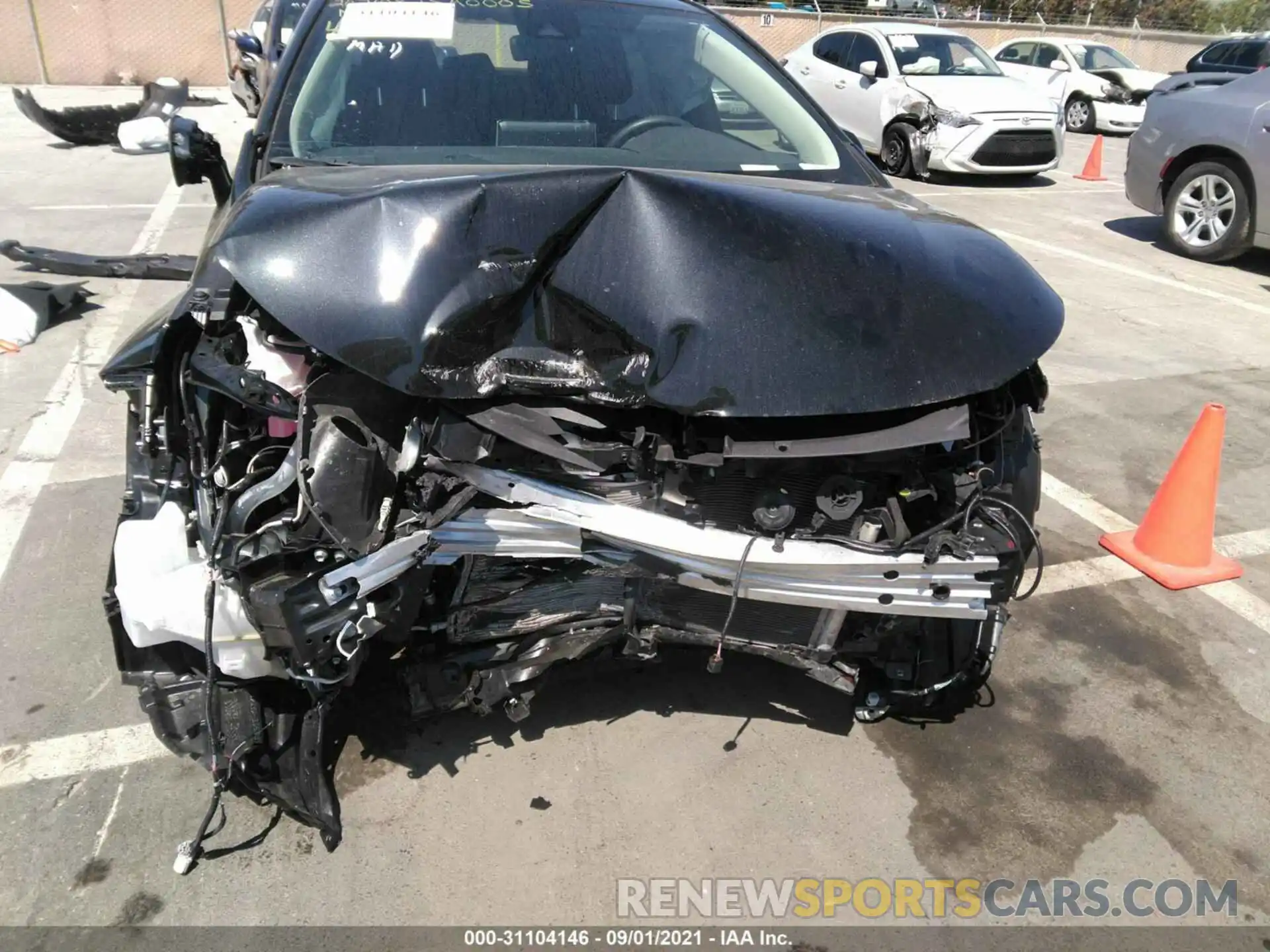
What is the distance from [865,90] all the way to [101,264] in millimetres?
8983

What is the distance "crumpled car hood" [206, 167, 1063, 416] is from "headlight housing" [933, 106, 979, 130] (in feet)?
31.0

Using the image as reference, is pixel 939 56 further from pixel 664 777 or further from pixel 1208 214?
pixel 664 777

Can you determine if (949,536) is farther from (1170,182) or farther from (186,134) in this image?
(1170,182)

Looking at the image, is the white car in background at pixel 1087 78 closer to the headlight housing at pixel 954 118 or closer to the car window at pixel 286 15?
the headlight housing at pixel 954 118

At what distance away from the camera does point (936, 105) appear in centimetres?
1060

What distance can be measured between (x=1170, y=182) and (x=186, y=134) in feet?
27.3

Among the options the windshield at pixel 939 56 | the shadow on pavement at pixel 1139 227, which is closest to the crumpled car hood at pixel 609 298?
the shadow on pavement at pixel 1139 227

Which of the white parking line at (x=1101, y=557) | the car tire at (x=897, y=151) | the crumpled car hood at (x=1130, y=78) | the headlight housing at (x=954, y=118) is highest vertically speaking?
the crumpled car hood at (x=1130, y=78)

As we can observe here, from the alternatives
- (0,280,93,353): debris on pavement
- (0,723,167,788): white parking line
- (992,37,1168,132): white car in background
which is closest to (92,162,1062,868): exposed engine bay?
(0,723,167,788): white parking line

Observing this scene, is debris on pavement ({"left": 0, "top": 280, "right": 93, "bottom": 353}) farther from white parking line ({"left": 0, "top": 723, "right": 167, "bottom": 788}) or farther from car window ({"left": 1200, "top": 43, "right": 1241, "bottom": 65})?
car window ({"left": 1200, "top": 43, "right": 1241, "bottom": 65})

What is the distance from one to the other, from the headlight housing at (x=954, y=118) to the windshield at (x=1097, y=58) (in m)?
7.58

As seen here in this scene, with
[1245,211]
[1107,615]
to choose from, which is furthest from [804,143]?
[1245,211]

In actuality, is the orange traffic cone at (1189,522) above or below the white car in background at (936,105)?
below

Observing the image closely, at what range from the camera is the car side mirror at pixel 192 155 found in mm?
3199
